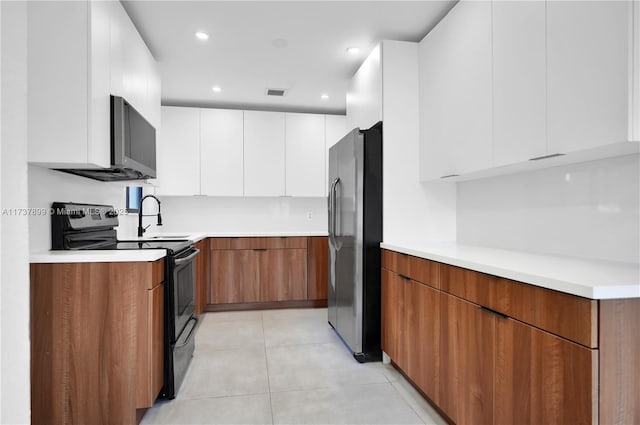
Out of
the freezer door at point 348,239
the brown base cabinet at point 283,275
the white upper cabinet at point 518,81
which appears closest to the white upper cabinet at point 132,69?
the freezer door at point 348,239

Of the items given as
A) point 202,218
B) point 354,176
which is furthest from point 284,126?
point 354,176

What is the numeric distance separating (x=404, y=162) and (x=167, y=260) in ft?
5.95

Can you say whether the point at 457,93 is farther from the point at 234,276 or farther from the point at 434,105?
the point at 234,276

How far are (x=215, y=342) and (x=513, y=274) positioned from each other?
8.56 ft

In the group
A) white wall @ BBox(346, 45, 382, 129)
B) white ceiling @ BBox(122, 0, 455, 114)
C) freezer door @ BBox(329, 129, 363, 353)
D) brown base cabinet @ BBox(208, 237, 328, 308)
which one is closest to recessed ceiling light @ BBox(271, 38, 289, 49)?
white ceiling @ BBox(122, 0, 455, 114)

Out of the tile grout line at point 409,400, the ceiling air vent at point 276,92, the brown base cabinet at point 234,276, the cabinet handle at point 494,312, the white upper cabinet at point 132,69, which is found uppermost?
the ceiling air vent at point 276,92

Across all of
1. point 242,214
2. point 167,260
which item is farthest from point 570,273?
point 242,214

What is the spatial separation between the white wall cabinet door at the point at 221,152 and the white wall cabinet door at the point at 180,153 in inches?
3.2

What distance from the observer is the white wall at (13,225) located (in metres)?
0.95

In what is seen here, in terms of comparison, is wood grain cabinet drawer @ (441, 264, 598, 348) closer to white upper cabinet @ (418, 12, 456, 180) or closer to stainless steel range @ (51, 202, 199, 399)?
white upper cabinet @ (418, 12, 456, 180)

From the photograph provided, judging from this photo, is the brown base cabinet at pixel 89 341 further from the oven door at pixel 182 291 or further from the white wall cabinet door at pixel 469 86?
the white wall cabinet door at pixel 469 86

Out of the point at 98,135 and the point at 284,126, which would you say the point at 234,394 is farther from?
the point at 284,126

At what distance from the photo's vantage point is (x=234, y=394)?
2.28m

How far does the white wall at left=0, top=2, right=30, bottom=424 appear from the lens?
95 centimetres
